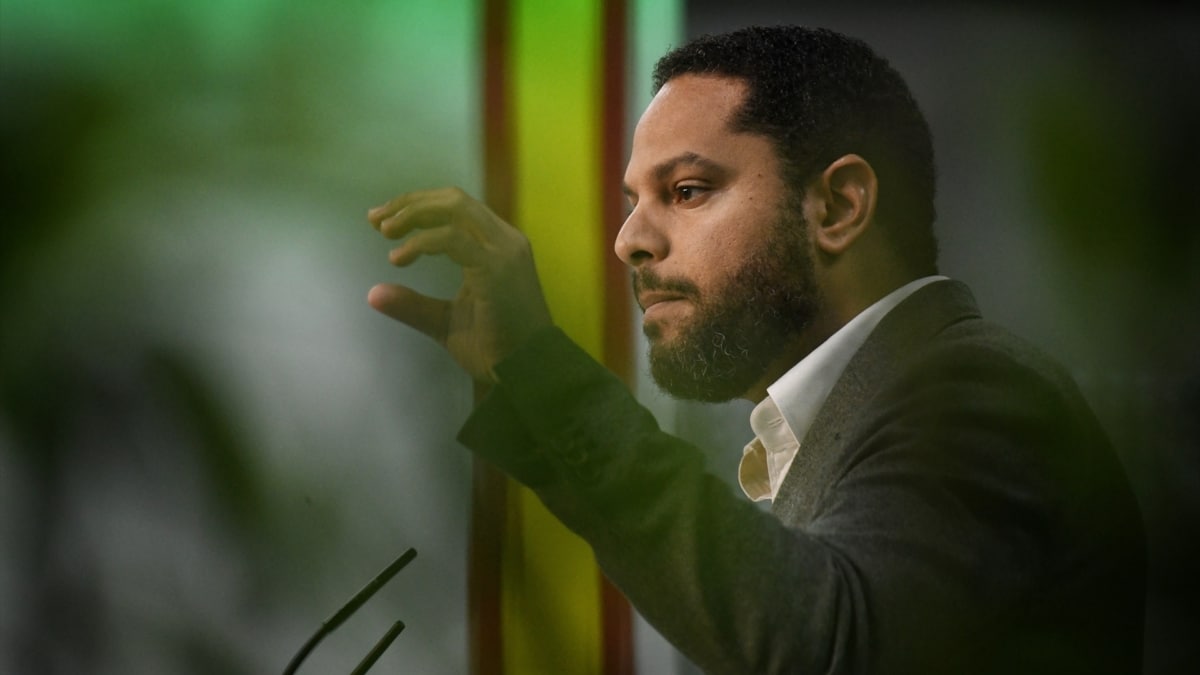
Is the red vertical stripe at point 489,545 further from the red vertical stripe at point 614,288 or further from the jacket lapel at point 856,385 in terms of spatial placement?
the jacket lapel at point 856,385

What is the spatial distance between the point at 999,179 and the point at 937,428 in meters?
0.28

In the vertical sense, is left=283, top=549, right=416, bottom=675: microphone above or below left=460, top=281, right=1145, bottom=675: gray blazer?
below

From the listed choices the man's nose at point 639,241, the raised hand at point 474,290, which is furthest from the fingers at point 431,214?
the man's nose at point 639,241

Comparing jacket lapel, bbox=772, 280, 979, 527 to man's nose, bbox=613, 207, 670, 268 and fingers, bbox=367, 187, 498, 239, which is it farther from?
fingers, bbox=367, 187, 498, 239

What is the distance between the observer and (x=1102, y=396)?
0.86 metres

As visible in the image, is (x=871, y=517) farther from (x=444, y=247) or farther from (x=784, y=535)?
(x=444, y=247)

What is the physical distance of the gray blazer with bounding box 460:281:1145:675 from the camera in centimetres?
65

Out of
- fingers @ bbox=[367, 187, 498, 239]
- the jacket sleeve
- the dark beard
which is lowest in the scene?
the jacket sleeve

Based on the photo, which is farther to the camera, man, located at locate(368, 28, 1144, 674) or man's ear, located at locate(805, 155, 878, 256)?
man's ear, located at locate(805, 155, 878, 256)

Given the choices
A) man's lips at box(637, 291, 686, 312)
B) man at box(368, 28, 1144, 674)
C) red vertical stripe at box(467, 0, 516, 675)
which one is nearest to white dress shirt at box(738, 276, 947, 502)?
man at box(368, 28, 1144, 674)

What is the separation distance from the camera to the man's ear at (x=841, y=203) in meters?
0.79

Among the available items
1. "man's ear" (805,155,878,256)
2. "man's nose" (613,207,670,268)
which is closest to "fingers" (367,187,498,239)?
"man's nose" (613,207,670,268)

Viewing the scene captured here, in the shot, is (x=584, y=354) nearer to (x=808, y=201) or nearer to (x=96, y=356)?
(x=808, y=201)

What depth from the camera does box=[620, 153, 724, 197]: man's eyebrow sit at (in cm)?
78
